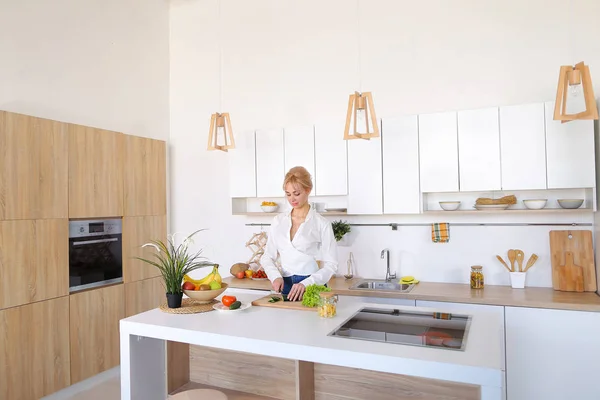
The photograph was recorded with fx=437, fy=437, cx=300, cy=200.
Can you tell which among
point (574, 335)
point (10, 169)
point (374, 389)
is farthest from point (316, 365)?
point (10, 169)

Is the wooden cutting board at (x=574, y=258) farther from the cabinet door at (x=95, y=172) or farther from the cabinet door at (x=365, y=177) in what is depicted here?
the cabinet door at (x=95, y=172)

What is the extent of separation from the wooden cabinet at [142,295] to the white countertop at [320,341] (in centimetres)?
185

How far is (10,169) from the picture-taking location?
311 cm

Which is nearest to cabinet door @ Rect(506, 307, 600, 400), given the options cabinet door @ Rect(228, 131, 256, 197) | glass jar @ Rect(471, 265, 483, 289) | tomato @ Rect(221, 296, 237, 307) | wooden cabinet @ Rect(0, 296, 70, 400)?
glass jar @ Rect(471, 265, 483, 289)

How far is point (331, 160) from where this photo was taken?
3963 mm

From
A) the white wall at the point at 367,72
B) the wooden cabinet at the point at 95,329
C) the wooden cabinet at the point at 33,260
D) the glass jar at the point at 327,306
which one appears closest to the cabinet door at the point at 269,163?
the white wall at the point at 367,72

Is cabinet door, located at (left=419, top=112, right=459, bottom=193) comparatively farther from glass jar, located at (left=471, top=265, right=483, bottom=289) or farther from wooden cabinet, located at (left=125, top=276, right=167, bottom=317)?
wooden cabinet, located at (left=125, top=276, right=167, bottom=317)

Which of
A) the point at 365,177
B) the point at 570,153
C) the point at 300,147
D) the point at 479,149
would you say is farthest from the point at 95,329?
the point at 570,153

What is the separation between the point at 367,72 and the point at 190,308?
110 inches

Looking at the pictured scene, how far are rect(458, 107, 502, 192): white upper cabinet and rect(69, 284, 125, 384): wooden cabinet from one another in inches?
125

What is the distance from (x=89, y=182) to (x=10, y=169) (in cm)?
69

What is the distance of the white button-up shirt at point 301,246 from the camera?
9.88 ft

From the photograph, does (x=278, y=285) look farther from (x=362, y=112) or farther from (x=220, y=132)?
(x=220, y=132)

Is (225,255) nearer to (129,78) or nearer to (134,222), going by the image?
(134,222)
